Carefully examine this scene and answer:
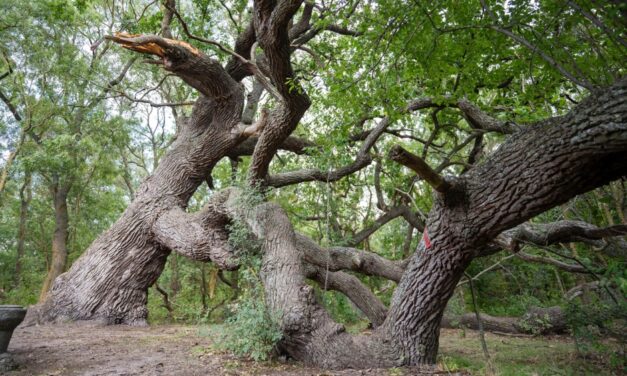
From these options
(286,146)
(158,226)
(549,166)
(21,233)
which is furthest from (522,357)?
(21,233)

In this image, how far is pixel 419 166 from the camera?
321 centimetres

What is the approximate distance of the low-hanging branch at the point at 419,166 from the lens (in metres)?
3.08

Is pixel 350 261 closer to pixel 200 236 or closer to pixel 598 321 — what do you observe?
pixel 200 236

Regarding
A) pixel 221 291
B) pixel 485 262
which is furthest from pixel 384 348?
pixel 221 291

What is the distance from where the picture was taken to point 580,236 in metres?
4.62

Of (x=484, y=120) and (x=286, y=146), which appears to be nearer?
(x=484, y=120)

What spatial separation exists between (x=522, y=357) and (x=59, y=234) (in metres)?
13.3

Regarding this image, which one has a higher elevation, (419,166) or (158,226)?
(158,226)

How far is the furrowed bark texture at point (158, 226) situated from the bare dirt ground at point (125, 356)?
0.93m

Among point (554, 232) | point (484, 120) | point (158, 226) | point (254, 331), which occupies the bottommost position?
point (254, 331)

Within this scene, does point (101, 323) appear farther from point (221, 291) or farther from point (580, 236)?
point (580, 236)

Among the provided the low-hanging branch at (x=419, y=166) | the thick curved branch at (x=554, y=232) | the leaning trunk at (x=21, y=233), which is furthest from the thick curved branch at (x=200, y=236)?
the leaning trunk at (x=21, y=233)

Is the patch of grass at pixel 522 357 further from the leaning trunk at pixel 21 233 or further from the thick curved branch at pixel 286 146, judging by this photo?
the leaning trunk at pixel 21 233

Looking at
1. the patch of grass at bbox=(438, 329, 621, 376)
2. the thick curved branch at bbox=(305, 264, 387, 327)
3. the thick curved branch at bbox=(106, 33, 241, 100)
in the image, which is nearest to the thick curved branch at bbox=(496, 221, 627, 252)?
the patch of grass at bbox=(438, 329, 621, 376)
